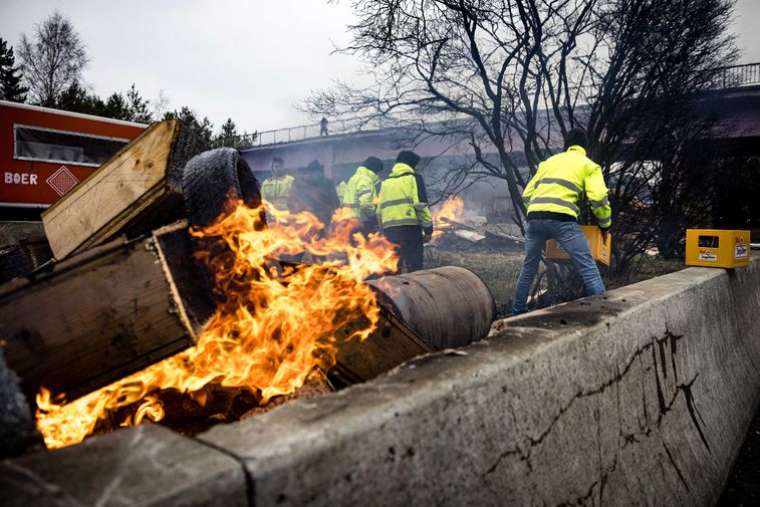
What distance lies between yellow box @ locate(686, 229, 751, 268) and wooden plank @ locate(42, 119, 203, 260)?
4.41 metres

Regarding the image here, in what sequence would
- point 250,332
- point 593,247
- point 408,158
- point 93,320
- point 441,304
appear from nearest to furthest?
point 93,320 < point 250,332 < point 441,304 < point 593,247 < point 408,158

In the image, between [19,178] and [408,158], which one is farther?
→ [19,178]

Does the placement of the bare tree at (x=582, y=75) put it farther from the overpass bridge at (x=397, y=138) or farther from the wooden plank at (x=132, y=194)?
the wooden plank at (x=132, y=194)

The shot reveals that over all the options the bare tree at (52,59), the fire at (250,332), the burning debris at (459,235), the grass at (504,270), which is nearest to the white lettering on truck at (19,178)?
the grass at (504,270)

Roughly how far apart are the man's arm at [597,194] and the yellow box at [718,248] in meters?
0.86

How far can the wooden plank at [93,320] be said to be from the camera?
5.09 ft

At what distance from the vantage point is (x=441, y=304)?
3.43 m

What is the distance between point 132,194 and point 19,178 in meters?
8.59

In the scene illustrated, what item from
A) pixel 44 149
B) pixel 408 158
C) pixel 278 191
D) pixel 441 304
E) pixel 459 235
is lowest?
pixel 459 235

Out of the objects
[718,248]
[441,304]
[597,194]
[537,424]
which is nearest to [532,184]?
[597,194]

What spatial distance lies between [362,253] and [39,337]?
2.38 meters

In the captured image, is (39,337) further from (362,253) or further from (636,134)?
(636,134)

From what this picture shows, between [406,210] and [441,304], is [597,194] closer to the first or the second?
[441,304]

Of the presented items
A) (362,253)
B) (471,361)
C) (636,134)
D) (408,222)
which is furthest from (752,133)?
(471,361)
